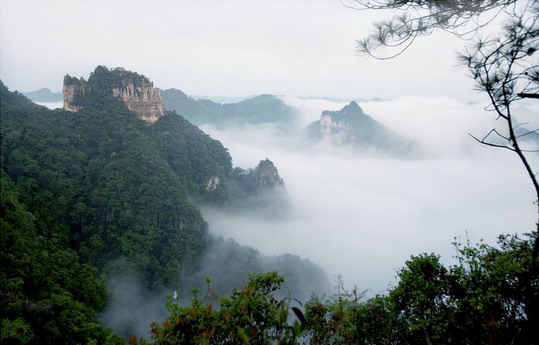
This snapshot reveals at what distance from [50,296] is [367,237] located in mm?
71743

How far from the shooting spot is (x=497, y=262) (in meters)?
4.16

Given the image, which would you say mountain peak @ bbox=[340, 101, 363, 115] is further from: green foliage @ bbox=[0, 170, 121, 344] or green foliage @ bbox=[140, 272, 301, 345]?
green foliage @ bbox=[140, 272, 301, 345]

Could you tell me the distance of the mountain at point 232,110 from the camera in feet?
345

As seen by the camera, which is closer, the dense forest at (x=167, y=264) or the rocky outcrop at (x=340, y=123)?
the dense forest at (x=167, y=264)

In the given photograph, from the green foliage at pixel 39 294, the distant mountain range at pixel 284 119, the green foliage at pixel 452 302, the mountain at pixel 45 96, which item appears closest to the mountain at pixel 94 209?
the green foliage at pixel 39 294

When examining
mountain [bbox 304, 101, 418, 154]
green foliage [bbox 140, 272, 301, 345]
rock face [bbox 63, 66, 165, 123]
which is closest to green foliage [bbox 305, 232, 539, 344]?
green foliage [bbox 140, 272, 301, 345]

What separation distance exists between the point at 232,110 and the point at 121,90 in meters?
102

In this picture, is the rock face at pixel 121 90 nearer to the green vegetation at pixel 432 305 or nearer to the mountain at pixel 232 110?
the green vegetation at pixel 432 305

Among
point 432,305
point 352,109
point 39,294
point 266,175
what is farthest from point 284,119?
point 432,305

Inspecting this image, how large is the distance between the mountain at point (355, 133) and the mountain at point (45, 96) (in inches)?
3797

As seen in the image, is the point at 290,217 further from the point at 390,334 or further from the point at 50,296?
the point at 390,334

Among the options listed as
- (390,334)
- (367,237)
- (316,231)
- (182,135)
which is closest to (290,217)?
(316,231)

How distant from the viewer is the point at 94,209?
2439 cm

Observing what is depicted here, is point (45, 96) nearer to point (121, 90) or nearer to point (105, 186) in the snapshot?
point (121, 90)
